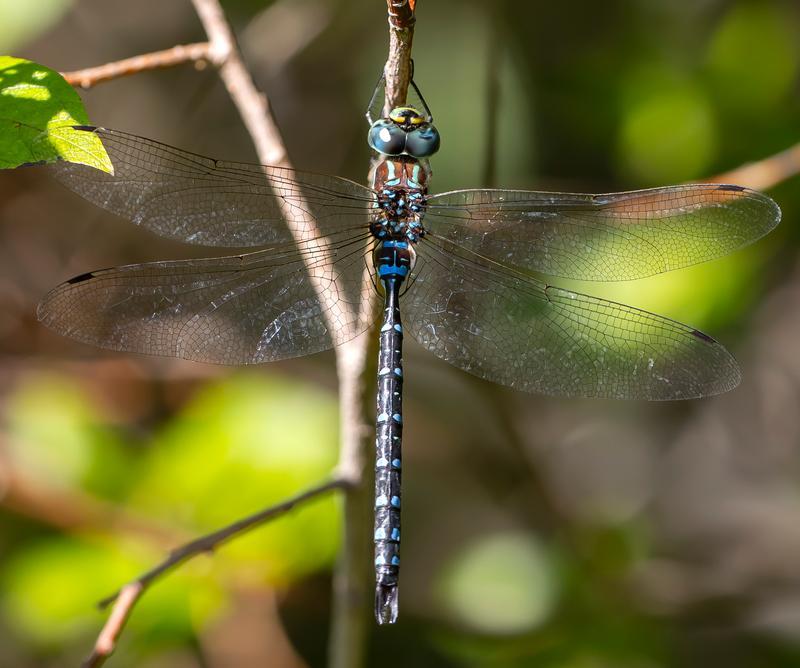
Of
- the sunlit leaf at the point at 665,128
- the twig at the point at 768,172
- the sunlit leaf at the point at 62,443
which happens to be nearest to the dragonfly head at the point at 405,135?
the twig at the point at 768,172

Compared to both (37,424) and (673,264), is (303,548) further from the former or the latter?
(673,264)

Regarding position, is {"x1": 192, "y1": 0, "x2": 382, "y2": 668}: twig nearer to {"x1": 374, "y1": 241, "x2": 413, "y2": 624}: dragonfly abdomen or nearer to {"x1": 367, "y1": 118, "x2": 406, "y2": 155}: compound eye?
{"x1": 374, "y1": 241, "x2": 413, "y2": 624}: dragonfly abdomen

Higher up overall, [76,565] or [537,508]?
[537,508]

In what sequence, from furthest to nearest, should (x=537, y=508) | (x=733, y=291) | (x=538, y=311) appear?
(x=537, y=508) < (x=733, y=291) < (x=538, y=311)

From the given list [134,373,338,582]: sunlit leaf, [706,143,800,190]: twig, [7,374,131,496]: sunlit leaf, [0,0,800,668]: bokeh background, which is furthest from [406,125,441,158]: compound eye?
[7,374,131,496]: sunlit leaf

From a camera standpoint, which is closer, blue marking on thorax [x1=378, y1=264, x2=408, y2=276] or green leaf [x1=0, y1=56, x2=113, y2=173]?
green leaf [x1=0, y1=56, x2=113, y2=173]

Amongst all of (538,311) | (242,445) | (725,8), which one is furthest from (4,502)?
(725,8)

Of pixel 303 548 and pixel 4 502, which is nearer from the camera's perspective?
pixel 303 548
